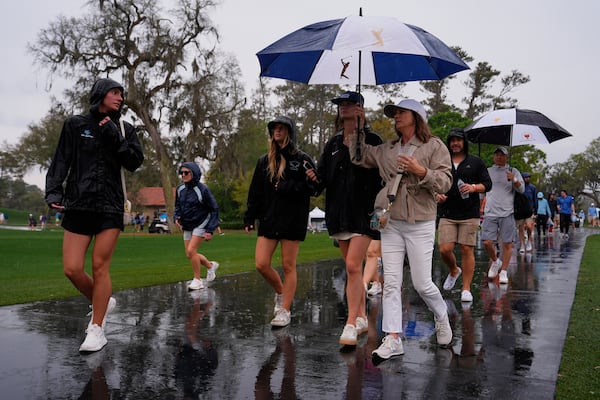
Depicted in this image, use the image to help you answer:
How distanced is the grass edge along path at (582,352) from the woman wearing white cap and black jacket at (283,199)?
8.39 ft

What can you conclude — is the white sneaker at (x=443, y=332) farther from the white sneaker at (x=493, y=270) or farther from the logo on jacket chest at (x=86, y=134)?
the white sneaker at (x=493, y=270)

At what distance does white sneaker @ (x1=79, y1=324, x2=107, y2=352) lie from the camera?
4.77 metres

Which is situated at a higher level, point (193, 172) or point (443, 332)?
point (193, 172)

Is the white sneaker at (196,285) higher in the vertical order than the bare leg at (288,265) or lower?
lower

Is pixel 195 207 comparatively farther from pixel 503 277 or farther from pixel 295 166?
pixel 503 277

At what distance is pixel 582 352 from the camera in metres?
5.04

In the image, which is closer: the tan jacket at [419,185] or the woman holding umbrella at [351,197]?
the tan jacket at [419,185]

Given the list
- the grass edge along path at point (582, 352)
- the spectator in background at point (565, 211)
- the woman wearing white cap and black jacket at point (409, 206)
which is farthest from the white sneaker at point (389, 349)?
the spectator in background at point (565, 211)

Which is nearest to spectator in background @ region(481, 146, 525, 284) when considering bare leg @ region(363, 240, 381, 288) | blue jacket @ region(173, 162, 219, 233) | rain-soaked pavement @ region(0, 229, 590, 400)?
rain-soaked pavement @ region(0, 229, 590, 400)

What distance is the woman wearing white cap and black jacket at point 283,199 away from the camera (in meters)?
5.96

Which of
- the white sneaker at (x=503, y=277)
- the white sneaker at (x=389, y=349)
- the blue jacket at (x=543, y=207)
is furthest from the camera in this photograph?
the blue jacket at (x=543, y=207)

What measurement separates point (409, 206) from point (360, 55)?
141 centimetres

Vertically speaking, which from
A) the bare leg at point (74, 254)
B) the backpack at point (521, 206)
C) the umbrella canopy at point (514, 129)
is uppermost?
the umbrella canopy at point (514, 129)

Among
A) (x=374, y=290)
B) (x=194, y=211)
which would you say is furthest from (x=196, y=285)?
(x=374, y=290)
